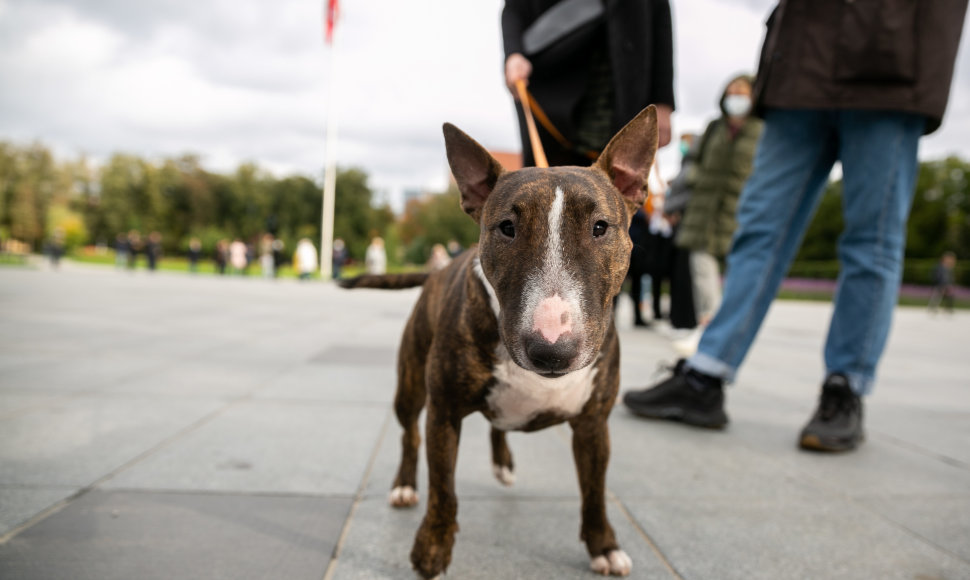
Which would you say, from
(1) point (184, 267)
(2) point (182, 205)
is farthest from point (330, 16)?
(2) point (182, 205)

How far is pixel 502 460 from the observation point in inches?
93.6

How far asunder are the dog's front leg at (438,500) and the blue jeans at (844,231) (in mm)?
2053

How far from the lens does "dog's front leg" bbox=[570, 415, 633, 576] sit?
68.8 inches

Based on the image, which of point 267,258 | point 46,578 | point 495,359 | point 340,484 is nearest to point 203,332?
point 340,484

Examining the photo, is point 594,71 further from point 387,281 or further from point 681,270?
point 681,270

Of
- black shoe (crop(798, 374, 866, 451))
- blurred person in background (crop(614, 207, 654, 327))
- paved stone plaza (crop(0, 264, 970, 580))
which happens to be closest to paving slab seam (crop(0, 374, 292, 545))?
paved stone plaza (crop(0, 264, 970, 580))

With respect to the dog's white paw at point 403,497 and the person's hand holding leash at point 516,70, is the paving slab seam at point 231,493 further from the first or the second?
the person's hand holding leash at point 516,70

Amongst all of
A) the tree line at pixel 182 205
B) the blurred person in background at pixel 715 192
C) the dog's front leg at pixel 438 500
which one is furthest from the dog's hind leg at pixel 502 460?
the tree line at pixel 182 205

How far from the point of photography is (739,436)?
323 cm

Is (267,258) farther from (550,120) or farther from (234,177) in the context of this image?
(234,177)

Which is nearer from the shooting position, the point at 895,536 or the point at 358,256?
the point at 895,536

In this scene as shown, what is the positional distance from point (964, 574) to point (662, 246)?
22.9 feet

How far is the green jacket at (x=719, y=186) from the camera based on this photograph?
622cm

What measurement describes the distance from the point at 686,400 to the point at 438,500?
210 centimetres
